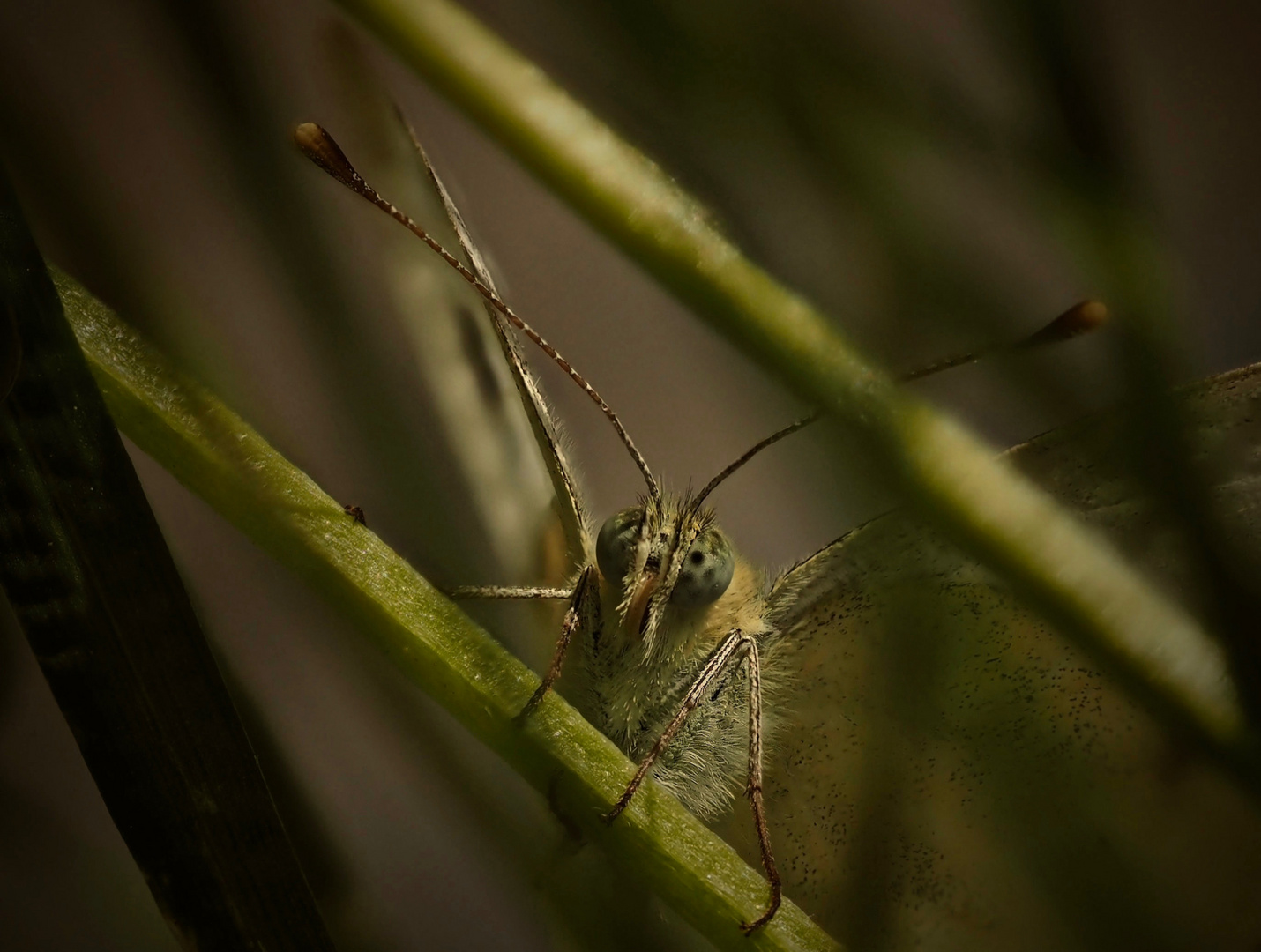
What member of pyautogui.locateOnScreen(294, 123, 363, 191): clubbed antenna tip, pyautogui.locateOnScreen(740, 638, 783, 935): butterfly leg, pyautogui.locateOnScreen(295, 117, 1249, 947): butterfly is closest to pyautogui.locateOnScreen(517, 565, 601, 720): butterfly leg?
pyautogui.locateOnScreen(295, 117, 1249, 947): butterfly

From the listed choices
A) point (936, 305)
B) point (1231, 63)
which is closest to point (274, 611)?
point (936, 305)

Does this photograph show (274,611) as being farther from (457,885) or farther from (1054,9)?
(1054,9)

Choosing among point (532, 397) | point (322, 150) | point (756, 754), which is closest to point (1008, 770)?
point (756, 754)

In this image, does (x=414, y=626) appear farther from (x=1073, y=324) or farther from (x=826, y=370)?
(x=1073, y=324)

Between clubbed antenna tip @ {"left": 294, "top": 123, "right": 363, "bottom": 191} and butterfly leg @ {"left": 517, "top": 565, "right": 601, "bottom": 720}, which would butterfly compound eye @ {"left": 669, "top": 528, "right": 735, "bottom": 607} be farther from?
Result: clubbed antenna tip @ {"left": 294, "top": 123, "right": 363, "bottom": 191}

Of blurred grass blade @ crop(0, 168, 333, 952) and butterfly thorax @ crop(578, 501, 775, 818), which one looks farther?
butterfly thorax @ crop(578, 501, 775, 818)

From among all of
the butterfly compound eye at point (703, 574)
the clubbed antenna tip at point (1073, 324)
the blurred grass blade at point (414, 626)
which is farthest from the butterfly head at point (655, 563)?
the clubbed antenna tip at point (1073, 324)
